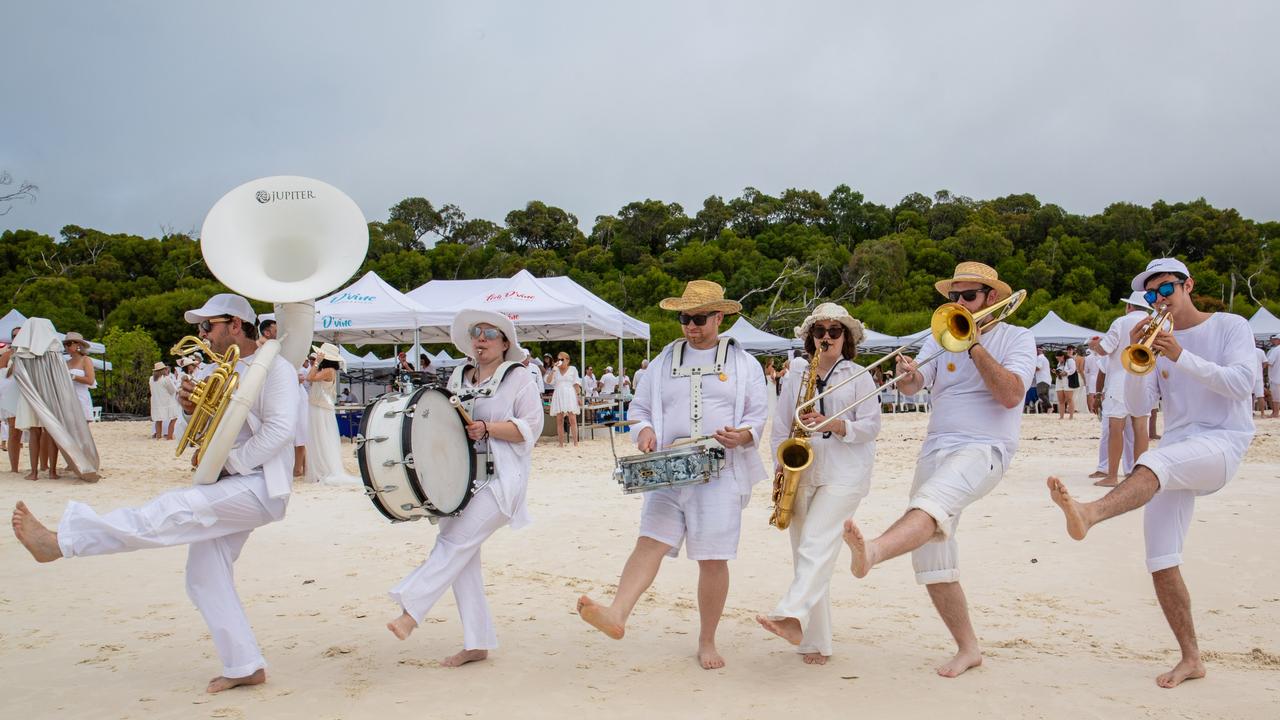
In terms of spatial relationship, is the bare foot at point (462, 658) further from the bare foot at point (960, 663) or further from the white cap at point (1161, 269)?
the white cap at point (1161, 269)

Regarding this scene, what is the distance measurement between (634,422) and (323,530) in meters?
4.77

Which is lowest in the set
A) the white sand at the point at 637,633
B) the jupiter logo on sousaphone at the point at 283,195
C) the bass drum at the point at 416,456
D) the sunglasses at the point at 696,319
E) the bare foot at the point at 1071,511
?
the white sand at the point at 637,633

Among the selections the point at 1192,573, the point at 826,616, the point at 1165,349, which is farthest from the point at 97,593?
the point at 1192,573

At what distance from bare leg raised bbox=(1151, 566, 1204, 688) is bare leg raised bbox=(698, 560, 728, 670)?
79.0 inches

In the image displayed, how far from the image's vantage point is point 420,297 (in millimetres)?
21078

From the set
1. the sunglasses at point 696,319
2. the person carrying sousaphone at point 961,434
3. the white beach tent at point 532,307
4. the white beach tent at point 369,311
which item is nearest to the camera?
the person carrying sousaphone at point 961,434

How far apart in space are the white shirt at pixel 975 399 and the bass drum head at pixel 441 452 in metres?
2.26

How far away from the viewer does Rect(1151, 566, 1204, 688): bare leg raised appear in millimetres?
4211

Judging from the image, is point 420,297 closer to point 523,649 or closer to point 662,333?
point 523,649

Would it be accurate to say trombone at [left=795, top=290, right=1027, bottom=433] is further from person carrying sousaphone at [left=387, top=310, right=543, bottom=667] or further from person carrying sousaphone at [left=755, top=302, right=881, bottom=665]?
person carrying sousaphone at [left=387, top=310, right=543, bottom=667]

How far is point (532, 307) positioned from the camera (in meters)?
18.4

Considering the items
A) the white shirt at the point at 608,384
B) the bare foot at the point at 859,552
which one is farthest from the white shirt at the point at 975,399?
the white shirt at the point at 608,384

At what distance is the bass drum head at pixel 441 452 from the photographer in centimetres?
450

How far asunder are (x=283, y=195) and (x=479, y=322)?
1171 mm
